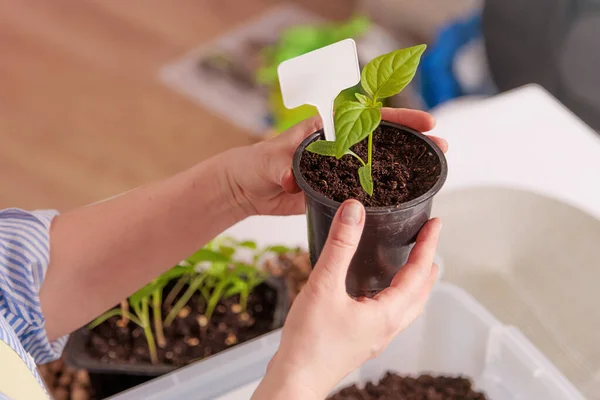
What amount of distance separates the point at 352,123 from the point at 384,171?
3.6 inches

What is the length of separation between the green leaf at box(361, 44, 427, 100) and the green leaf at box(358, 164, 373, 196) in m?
0.07

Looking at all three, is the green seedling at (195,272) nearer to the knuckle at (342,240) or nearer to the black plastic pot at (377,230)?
the black plastic pot at (377,230)

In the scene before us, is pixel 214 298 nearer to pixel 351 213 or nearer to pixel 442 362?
pixel 442 362

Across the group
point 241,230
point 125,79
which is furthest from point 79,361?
point 125,79

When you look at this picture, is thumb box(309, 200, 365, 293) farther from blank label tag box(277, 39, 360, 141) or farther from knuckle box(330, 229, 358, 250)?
blank label tag box(277, 39, 360, 141)

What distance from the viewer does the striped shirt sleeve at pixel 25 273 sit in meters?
0.79

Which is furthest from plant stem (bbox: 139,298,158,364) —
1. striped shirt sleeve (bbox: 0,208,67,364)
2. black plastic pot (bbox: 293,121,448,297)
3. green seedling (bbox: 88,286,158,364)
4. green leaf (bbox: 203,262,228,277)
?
black plastic pot (bbox: 293,121,448,297)

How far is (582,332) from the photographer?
100 centimetres

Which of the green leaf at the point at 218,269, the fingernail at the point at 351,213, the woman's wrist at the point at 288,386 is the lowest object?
the green leaf at the point at 218,269

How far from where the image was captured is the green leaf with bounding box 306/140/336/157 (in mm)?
663

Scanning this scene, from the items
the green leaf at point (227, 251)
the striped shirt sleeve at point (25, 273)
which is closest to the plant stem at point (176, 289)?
the green leaf at point (227, 251)

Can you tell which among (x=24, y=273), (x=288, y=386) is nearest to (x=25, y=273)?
(x=24, y=273)

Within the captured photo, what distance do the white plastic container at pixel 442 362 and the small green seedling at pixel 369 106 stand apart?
32cm

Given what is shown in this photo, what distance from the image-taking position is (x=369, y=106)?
666 mm
